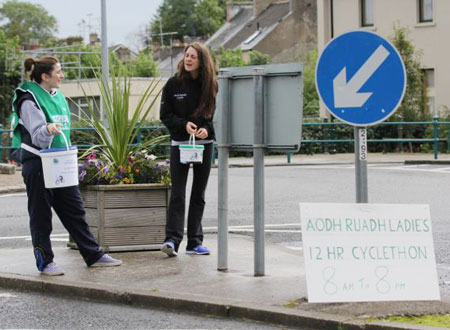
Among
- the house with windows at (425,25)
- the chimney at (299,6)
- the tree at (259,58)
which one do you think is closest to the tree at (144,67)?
the tree at (259,58)

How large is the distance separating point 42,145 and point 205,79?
65.3 inches

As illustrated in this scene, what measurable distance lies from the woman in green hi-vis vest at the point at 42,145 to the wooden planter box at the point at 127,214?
2.29 ft

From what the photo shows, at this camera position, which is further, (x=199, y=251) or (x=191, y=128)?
(x=199, y=251)

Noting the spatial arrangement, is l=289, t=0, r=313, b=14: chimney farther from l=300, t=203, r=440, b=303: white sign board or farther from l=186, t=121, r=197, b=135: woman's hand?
l=300, t=203, r=440, b=303: white sign board

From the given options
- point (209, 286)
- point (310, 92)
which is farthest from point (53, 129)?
point (310, 92)

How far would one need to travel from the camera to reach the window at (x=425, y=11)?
37.9 metres

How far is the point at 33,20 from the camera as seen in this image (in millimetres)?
142750

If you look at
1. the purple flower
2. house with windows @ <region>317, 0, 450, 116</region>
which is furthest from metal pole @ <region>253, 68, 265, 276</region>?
house with windows @ <region>317, 0, 450, 116</region>

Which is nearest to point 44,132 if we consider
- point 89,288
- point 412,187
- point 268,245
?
point 89,288

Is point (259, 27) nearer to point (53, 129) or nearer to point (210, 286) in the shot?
point (53, 129)

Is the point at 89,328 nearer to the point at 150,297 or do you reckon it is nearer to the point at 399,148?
the point at 150,297

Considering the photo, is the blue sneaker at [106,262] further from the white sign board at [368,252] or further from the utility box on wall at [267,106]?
the white sign board at [368,252]

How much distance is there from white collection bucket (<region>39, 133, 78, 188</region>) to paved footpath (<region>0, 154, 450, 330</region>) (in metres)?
0.78

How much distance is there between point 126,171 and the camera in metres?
9.35
